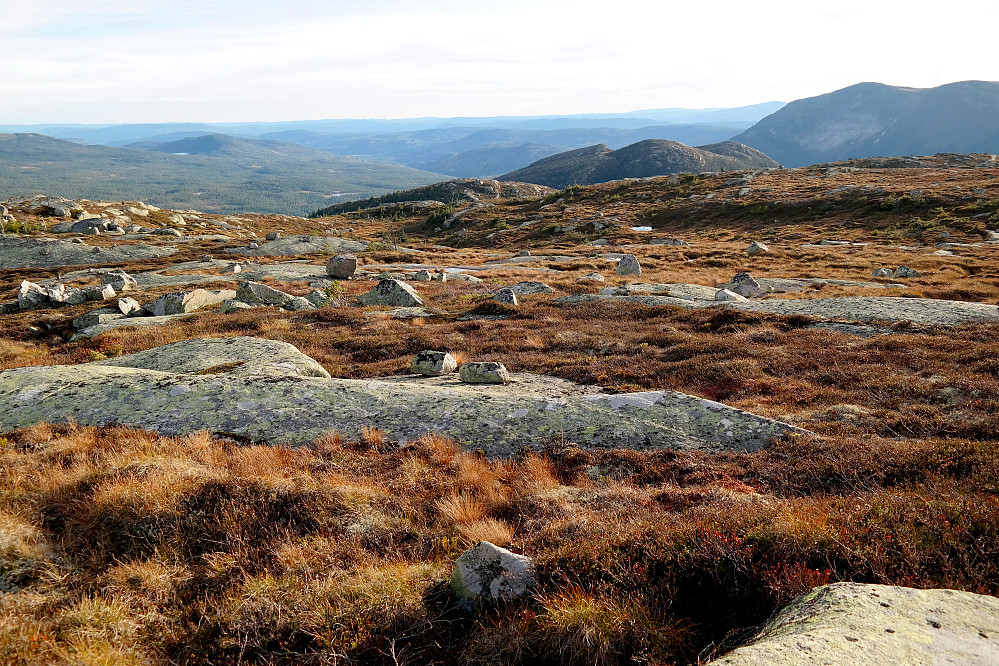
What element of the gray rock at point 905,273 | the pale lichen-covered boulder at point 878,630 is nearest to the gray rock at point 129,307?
the pale lichen-covered boulder at point 878,630

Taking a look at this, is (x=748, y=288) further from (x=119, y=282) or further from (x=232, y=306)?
(x=119, y=282)

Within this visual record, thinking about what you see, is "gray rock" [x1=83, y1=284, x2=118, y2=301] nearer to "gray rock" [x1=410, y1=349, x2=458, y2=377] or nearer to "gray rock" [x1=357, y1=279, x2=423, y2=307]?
"gray rock" [x1=357, y1=279, x2=423, y2=307]

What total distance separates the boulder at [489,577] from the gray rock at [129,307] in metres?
31.5

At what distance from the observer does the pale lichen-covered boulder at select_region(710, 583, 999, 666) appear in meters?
3.48

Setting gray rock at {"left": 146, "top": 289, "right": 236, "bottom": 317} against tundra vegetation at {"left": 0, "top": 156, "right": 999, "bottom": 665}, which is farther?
gray rock at {"left": 146, "top": 289, "right": 236, "bottom": 317}

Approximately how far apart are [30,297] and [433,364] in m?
34.4

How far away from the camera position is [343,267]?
4284 cm

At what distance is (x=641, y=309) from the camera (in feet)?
79.9

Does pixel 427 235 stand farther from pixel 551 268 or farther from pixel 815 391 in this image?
pixel 815 391

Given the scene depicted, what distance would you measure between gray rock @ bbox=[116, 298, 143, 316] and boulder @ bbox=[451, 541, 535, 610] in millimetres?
31519

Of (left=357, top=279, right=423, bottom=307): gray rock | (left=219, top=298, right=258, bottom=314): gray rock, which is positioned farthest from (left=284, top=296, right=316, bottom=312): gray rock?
(left=357, top=279, right=423, bottom=307): gray rock

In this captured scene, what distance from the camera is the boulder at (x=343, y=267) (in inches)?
1687

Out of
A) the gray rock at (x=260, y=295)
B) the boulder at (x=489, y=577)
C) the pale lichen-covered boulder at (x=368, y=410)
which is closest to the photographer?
the boulder at (x=489, y=577)

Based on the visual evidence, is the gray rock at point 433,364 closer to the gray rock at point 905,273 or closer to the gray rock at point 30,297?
the gray rock at point 30,297
